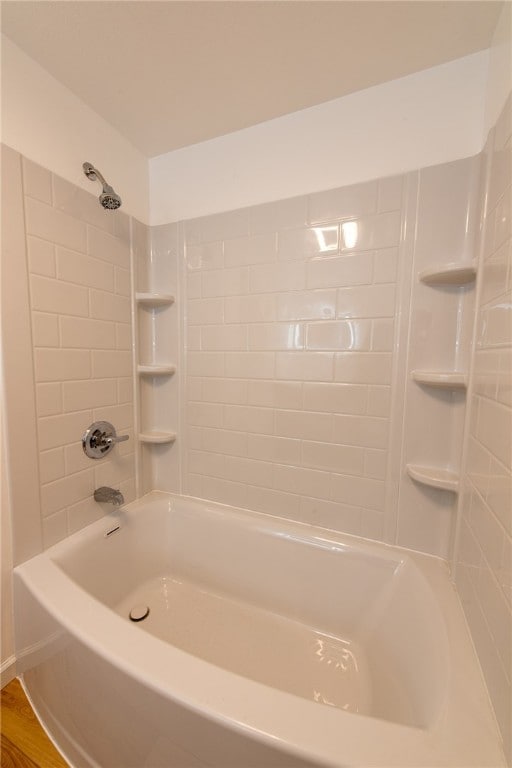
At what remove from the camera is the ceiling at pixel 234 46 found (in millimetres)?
800

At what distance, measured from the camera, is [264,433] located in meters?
1.29

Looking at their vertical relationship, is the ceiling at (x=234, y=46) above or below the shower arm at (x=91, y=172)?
above

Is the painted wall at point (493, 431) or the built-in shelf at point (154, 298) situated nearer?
the painted wall at point (493, 431)

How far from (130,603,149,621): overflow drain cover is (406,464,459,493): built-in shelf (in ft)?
3.94

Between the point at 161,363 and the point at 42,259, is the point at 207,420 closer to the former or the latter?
the point at 161,363

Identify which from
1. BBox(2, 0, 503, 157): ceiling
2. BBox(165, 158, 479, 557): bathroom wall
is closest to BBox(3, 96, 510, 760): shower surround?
BBox(165, 158, 479, 557): bathroom wall

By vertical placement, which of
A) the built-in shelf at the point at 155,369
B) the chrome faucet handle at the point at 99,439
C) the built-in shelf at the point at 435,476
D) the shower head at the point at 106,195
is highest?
the shower head at the point at 106,195

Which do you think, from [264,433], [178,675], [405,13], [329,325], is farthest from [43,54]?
[178,675]

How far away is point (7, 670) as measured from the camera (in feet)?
3.22

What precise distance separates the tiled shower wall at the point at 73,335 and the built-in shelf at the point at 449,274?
1.20 metres

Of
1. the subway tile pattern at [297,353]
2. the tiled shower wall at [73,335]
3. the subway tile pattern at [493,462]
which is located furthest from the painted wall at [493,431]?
the tiled shower wall at [73,335]

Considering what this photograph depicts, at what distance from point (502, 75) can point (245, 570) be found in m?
1.86

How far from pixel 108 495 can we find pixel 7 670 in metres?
0.59

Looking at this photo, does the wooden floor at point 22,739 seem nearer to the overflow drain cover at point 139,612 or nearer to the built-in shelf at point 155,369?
the overflow drain cover at point 139,612
